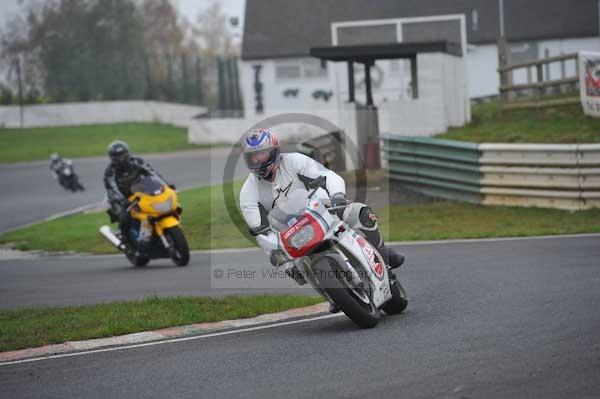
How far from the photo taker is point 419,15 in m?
45.4

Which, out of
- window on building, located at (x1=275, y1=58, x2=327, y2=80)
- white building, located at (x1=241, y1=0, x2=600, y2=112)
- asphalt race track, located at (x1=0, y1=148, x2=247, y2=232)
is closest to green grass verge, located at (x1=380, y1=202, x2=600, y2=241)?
asphalt race track, located at (x1=0, y1=148, x2=247, y2=232)

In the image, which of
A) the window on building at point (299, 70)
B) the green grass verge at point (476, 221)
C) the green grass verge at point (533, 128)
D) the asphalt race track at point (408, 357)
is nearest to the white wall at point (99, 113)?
the window on building at point (299, 70)

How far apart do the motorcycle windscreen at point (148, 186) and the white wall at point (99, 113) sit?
1361 inches

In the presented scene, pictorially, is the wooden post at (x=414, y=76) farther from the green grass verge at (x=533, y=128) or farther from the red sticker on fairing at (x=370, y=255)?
the red sticker on fairing at (x=370, y=255)

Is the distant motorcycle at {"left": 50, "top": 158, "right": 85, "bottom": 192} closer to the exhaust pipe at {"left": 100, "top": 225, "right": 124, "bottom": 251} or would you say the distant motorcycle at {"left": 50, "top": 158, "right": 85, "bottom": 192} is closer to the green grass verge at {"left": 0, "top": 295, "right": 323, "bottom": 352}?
Answer: the exhaust pipe at {"left": 100, "top": 225, "right": 124, "bottom": 251}

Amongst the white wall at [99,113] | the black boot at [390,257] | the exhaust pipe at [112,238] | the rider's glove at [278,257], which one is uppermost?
the white wall at [99,113]

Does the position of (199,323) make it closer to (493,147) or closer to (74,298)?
(74,298)

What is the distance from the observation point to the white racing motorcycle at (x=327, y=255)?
8.15 m

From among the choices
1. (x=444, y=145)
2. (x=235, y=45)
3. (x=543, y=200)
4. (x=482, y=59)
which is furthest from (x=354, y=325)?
(x=235, y=45)

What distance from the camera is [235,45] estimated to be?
9006cm

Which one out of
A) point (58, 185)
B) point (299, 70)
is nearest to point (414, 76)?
point (58, 185)

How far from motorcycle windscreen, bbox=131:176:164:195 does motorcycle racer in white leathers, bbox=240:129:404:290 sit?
6.09 m

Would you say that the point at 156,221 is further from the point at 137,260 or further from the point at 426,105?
the point at 426,105

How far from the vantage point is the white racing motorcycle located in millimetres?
8148
